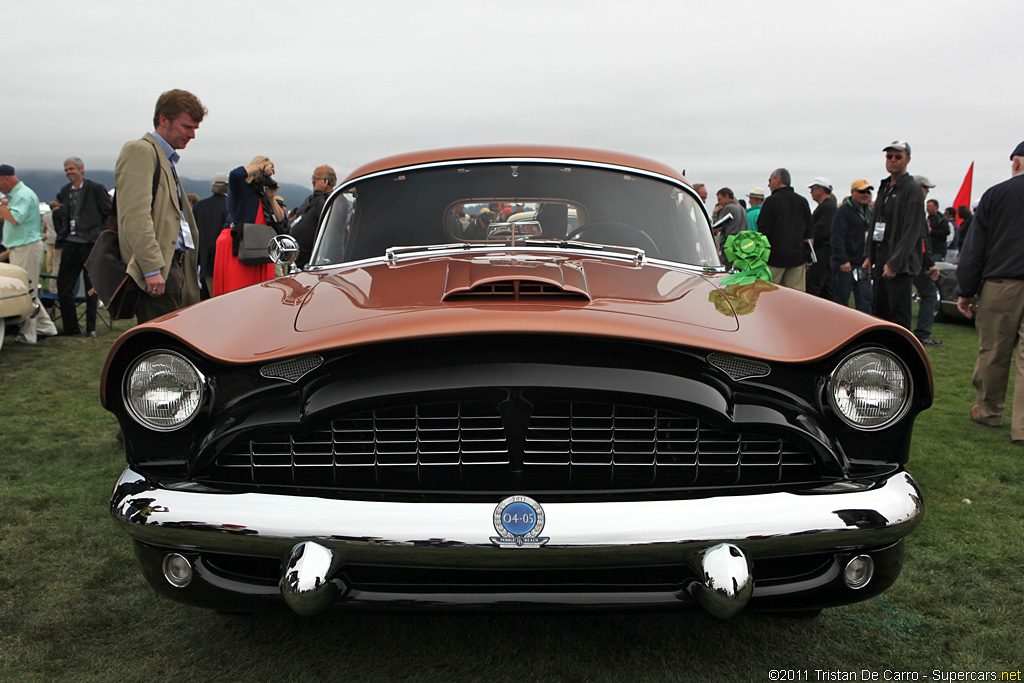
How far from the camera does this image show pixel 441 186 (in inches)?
126

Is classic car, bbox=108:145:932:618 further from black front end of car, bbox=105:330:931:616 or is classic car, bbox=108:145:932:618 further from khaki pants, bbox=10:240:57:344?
khaki pants, bbox=10:240:57:344

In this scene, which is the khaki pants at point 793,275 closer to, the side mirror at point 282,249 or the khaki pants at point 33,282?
the side mirror at point 282,249

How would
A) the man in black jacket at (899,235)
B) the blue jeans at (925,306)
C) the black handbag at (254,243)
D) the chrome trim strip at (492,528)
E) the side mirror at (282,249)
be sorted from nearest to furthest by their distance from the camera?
the chrome trim strip at (492,528) < the side mirror at (282,249) < the black handbag at (254,243) < the man in black jacket at (899,235) < the blue jeans at (925,306)

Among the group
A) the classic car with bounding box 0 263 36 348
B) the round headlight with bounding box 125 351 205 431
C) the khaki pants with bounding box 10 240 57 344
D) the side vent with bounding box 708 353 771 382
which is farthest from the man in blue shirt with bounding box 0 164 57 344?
the side vent with bounding box 708 353 771 382

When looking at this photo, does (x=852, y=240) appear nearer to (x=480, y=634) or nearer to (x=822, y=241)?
(x=822, y=241)

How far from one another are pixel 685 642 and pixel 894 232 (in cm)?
502

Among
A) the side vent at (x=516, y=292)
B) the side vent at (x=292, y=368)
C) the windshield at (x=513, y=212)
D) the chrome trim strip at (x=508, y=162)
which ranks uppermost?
the chrome trim strip at (x=508, y=162)

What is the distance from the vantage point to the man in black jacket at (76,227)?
8.43m

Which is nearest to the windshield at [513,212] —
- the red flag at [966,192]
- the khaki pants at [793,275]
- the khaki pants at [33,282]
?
the khaki pants at [793,275]

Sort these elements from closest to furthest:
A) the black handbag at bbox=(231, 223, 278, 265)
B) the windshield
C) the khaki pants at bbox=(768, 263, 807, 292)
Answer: the windshield
the black handbag at bbox=(231, 223, 278, 265)
the khaki pants at bbox=(768, 263, 807, 292)

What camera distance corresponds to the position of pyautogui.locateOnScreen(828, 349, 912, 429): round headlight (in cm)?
192

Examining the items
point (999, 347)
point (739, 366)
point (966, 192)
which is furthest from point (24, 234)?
point (966, 192)

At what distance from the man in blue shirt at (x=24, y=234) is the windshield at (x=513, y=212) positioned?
7.12m

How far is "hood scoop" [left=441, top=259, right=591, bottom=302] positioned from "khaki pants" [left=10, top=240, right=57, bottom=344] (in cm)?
791
